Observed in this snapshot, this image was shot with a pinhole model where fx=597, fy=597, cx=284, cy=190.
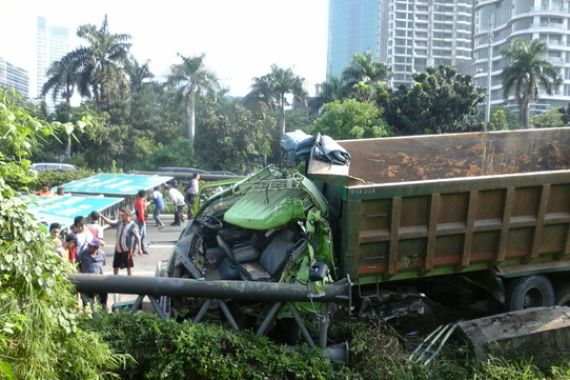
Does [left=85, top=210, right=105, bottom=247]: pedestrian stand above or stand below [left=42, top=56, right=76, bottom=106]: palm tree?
below

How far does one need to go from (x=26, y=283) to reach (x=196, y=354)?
1664 mm

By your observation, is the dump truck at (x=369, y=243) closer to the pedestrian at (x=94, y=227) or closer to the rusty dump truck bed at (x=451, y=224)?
the rusty dump truck bed at (x=451, y=224)

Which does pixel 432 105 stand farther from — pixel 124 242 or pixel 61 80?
pixel 61 80

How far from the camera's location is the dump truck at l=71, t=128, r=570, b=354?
5.50 meters

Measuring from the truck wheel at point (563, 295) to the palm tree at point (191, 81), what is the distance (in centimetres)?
3603

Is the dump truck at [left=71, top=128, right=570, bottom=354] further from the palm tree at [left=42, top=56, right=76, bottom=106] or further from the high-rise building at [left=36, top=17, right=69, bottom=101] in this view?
the high-rise building at [left=36, top=17, right=69, bottom=101]

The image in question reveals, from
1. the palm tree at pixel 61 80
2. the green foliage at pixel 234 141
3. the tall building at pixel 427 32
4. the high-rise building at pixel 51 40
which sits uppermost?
the tall building at pixel 427 32

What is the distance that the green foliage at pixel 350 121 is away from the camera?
92.6 feet

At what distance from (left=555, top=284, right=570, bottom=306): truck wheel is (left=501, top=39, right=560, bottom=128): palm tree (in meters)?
40.0

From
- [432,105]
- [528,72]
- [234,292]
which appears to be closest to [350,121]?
[432,105]

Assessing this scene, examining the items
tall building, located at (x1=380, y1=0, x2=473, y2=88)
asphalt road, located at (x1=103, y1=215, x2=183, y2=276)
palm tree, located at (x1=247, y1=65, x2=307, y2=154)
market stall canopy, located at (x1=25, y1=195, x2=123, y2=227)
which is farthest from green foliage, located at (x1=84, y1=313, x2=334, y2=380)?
tall building, located at (x1=380, y1=0, x2=473, y2=88)

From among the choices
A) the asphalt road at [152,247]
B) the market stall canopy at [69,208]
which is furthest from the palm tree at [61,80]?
the market stall canopy at [69,208]

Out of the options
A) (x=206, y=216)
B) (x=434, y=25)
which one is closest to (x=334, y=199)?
(x=206, y=216)

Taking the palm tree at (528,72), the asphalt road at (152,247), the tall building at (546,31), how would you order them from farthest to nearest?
the tall building at (546,31)
the palm tree at (528,72)
the asphalt road at (152,247)
